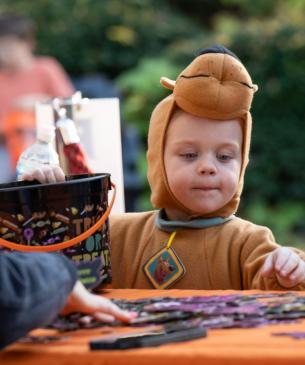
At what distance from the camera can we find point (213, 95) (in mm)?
3152

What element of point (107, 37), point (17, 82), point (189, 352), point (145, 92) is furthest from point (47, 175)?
point (107, 37)

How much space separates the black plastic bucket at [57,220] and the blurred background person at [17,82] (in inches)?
227

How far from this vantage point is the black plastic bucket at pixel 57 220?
2.81 m

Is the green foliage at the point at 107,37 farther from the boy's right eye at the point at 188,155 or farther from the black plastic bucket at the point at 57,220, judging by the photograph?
the black plastic bucket at the point at 57,220

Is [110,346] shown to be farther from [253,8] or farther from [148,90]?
[253,8]

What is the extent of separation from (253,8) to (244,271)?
12.7 metres

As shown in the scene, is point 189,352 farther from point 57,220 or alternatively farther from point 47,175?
point 47,175

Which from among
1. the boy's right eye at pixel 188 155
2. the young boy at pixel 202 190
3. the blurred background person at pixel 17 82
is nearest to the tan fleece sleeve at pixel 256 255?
the young boy at pixel 202 190

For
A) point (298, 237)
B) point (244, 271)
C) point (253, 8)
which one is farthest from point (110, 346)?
point (253, 8)

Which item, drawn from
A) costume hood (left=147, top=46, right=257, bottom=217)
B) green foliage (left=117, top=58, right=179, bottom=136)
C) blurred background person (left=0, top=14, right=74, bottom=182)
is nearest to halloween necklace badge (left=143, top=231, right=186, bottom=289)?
costume hood (left=147, top=46, right=257, bottom=217)

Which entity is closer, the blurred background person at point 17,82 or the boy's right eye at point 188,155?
the boy's right eye at point 188,155

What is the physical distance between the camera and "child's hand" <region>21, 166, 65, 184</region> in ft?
9.88

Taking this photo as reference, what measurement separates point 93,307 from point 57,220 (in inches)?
21.0

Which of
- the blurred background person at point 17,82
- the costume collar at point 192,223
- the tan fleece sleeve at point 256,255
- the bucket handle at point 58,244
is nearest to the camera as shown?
the bucket handle at point 58,244
